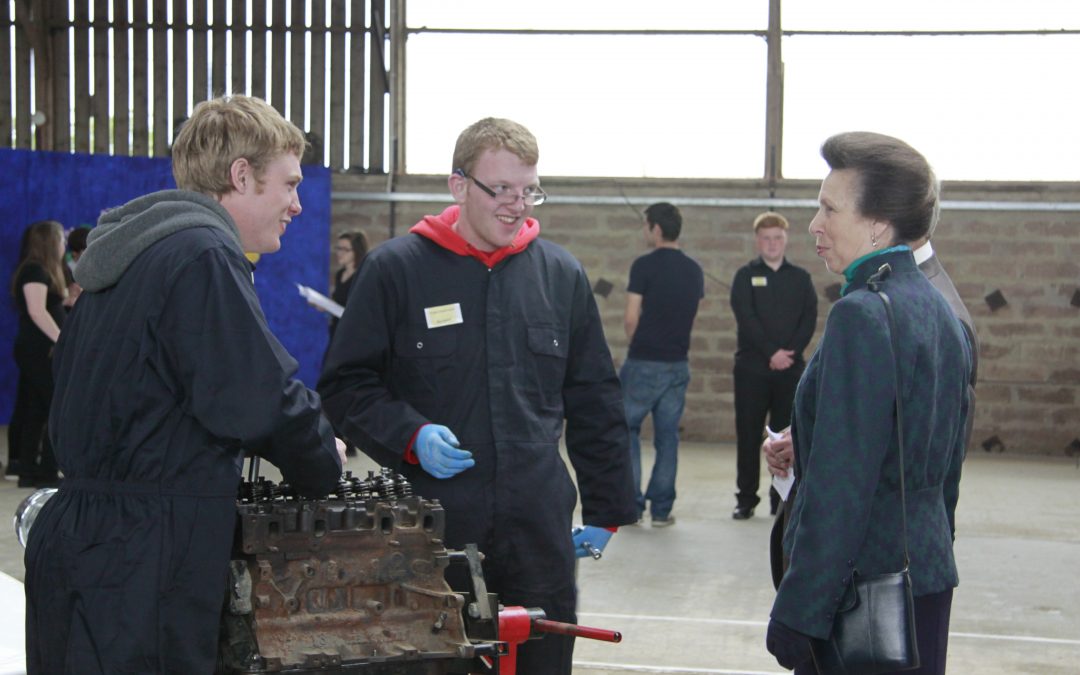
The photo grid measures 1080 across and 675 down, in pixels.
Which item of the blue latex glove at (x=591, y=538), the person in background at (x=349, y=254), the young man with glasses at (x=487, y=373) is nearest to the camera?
the young man with glasses at (x=487, y=373)

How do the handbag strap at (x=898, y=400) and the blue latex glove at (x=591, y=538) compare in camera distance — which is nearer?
the handbag strap at (x=898, y=400)

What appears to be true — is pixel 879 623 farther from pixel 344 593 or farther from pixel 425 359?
pixel 425 359

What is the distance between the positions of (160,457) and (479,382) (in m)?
1.06

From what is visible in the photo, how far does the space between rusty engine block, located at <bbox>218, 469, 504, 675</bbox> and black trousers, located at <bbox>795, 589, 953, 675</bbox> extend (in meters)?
0.75

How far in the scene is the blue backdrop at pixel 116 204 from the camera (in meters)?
10.6

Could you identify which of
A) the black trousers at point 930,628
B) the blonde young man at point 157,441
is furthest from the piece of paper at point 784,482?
the blonde young man at point 157,441

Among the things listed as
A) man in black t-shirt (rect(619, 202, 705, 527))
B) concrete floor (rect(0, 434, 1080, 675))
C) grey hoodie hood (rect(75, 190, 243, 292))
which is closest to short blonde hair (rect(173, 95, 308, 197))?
grey hoodie hood (rect(75, 190, 243, 292))

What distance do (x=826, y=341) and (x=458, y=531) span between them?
3.38 feet

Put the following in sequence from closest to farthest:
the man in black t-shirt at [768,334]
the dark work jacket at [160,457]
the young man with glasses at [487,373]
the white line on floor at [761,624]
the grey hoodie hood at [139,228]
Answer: the dark work jacket at [160,457]
the grey hoodie hood at [139,228]
the young man with glasses at [487,373]
the white line on floor at [761,624]
the man in black t-shirt at [768,334]

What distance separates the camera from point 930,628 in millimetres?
2367

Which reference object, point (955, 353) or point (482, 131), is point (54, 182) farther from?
point (955, 353)

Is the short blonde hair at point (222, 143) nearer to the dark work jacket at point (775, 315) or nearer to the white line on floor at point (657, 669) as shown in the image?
the white line on floor at point (657, 669)

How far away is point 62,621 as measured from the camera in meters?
2.04

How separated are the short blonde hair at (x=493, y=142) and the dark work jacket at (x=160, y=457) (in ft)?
3.42
